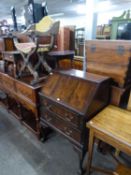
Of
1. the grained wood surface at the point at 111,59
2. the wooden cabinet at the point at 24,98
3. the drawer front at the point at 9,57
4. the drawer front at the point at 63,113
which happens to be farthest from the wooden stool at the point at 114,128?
the drawer front at the point at 9,57

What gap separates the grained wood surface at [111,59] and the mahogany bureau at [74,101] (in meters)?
0.09

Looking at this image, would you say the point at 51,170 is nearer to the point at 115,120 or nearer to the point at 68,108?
the point at 68,108

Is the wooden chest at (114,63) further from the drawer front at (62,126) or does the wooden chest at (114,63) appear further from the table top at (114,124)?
the drawer front at (62,126)

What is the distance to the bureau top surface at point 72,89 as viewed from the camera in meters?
1.13

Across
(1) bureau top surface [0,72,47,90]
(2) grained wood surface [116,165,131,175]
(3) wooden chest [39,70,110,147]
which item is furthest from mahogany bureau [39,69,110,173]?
(2) grained wood surface [116,165,131,175]

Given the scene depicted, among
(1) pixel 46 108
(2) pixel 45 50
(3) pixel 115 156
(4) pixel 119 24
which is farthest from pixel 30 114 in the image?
(4) pixel 119 24

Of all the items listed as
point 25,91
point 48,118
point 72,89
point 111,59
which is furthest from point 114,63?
point 25,91

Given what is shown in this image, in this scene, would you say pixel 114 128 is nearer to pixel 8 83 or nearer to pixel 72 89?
pixel 72 89

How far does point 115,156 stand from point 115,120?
630 millimetres

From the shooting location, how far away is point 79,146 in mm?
1241

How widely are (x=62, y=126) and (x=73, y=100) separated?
1.01 feet

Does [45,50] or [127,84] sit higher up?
[45,50]

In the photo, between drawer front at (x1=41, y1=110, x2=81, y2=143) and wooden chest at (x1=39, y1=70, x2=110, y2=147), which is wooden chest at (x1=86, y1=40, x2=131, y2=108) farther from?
drawer front at (x1=41, y1=110, x2=81, y2=143)

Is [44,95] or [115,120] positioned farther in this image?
[44,95]
